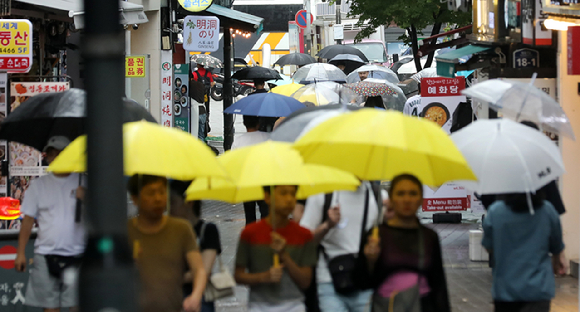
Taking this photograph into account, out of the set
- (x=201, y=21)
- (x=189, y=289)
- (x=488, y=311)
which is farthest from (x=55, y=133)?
(x=201, y=21)

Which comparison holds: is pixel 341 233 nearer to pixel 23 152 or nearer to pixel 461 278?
pixel 461 278

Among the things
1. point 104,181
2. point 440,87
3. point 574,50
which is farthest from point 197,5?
point 104,181

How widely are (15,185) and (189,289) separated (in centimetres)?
650

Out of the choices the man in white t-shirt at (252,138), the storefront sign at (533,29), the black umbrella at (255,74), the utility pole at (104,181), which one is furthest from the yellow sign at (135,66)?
the utility pole at (104,181)

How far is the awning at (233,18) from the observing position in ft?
68.7

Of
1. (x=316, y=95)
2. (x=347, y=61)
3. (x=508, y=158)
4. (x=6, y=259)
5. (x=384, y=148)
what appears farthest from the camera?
(x=347, y=61)

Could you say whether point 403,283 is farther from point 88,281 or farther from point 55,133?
point 55,133

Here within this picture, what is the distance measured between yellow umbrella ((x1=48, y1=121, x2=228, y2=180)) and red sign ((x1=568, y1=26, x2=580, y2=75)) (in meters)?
5.89

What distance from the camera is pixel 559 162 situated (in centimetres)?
512

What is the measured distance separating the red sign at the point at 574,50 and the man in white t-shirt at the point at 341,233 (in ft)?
15.8

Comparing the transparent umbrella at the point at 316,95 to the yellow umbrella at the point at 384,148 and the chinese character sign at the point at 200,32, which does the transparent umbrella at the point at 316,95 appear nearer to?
the chinese character sign at the point at 200,32

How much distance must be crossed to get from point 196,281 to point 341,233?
43.9 inches

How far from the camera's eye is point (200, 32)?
63.0ft

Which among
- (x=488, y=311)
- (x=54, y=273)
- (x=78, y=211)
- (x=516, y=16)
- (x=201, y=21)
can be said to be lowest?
(x=488, y=311)
